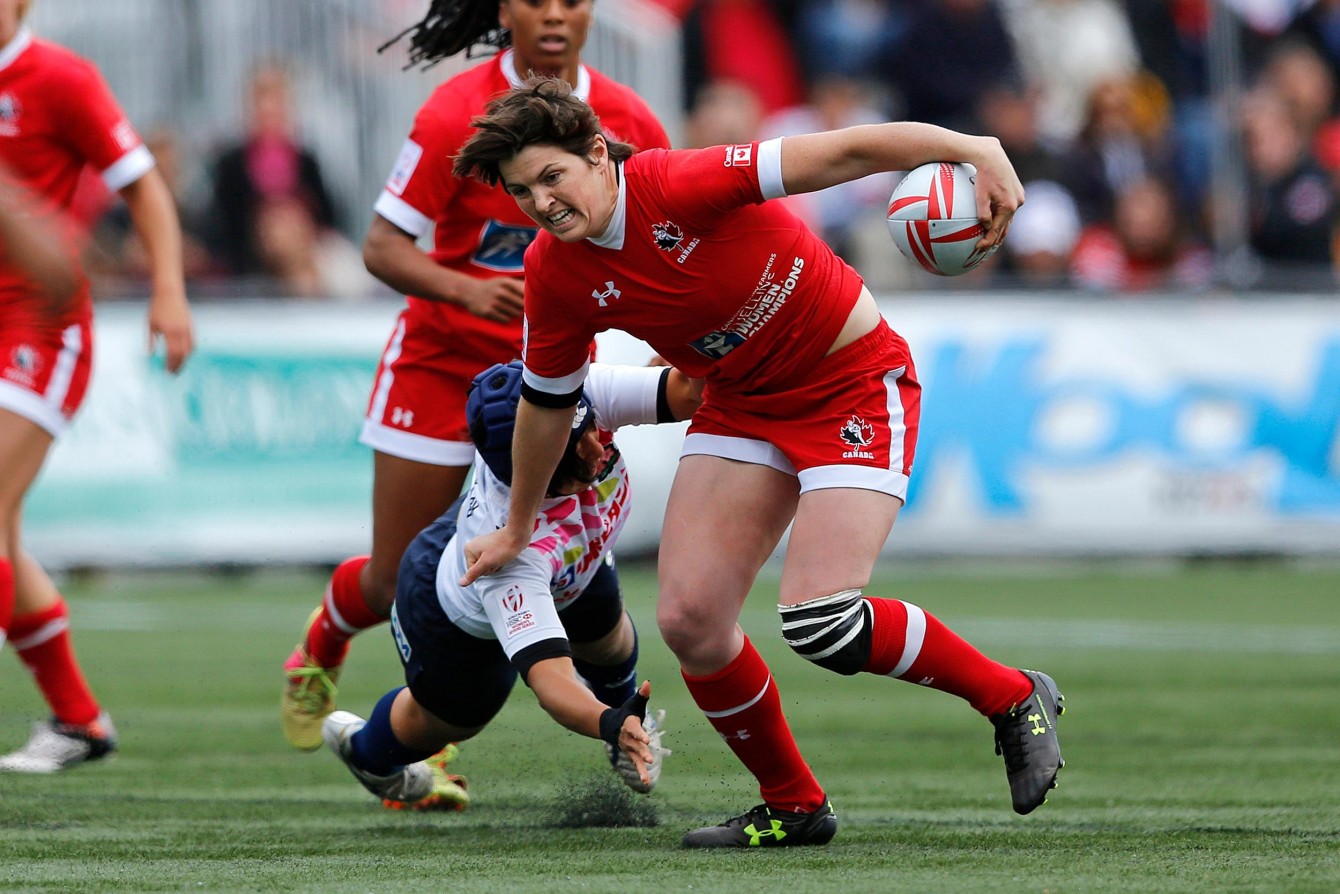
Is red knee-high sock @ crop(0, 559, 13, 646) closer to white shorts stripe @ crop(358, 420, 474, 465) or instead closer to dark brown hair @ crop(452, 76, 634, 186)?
white shorts stripe @ crop(358, 420, 474, 465)

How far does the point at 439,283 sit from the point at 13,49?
5.35ft

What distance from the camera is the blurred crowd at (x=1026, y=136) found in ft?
45.2

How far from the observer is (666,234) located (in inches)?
184

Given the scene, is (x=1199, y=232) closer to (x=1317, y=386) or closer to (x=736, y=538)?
(x=1317, y=386)

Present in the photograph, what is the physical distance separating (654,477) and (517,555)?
7.91 metres

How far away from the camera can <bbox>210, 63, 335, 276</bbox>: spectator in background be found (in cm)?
1404

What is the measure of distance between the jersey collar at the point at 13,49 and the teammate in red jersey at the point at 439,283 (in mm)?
1205

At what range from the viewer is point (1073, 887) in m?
4.04

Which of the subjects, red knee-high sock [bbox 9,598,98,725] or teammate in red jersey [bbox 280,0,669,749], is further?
red knee-high sock [bbox 9,598,98,725]

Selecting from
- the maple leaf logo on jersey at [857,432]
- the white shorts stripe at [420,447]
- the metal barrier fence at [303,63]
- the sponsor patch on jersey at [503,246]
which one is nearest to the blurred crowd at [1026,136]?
the metal barrier fence at [303,63]

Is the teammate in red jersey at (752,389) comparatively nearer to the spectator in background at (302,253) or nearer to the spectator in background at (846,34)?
the spectator in background at (302,253)

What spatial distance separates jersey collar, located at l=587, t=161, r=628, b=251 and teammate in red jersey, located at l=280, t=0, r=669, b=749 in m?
1.05

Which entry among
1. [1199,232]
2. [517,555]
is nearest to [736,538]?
[517,555]

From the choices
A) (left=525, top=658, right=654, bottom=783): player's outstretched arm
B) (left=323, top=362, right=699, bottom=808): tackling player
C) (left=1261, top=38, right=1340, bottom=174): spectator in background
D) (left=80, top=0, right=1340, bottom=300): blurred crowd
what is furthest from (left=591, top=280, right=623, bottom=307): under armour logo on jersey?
(left=1261, top=38, right=1340, bottom=174): spectator in background
